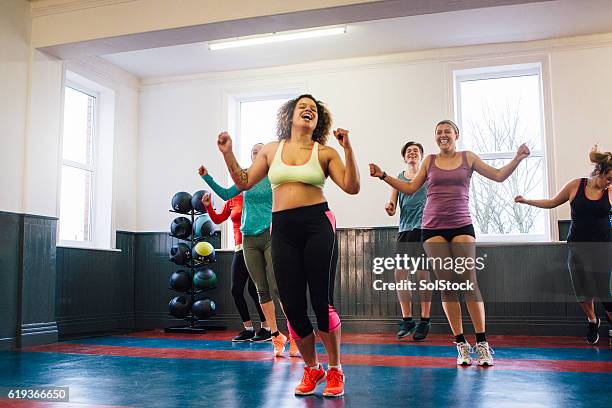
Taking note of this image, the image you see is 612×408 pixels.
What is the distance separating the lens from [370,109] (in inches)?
258

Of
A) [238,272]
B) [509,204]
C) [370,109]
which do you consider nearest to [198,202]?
[238,272]

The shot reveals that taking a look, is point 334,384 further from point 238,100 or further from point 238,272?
point 238,100

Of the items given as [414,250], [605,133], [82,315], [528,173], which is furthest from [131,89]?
[605,133]

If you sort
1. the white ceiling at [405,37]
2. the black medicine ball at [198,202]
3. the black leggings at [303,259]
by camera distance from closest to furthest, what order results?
the black leggings at [303,259], the white ceiling at [405,37], the black medicine ball at [198,202]

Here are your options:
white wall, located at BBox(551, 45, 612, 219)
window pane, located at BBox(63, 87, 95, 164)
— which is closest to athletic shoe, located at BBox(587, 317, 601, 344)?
white wall, located at BBox(551, 45, 612, 219)

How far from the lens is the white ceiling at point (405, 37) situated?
5504 mm

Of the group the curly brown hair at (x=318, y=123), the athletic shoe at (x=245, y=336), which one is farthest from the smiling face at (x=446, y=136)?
the athletic shoe at (x=245, y=336)

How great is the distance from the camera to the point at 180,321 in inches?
270

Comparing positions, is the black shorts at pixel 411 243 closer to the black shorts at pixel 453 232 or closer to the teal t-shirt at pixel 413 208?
the teal t-shirt at pixel 413 208

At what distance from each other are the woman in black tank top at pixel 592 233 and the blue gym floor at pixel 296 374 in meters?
0.44

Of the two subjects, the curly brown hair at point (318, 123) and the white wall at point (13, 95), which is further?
the white wall at point (13, 95)

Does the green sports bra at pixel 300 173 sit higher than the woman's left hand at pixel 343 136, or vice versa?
the woman's left hand at pixel 343 136

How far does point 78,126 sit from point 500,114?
15.3 feet

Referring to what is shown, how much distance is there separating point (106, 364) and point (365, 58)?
4.25m
